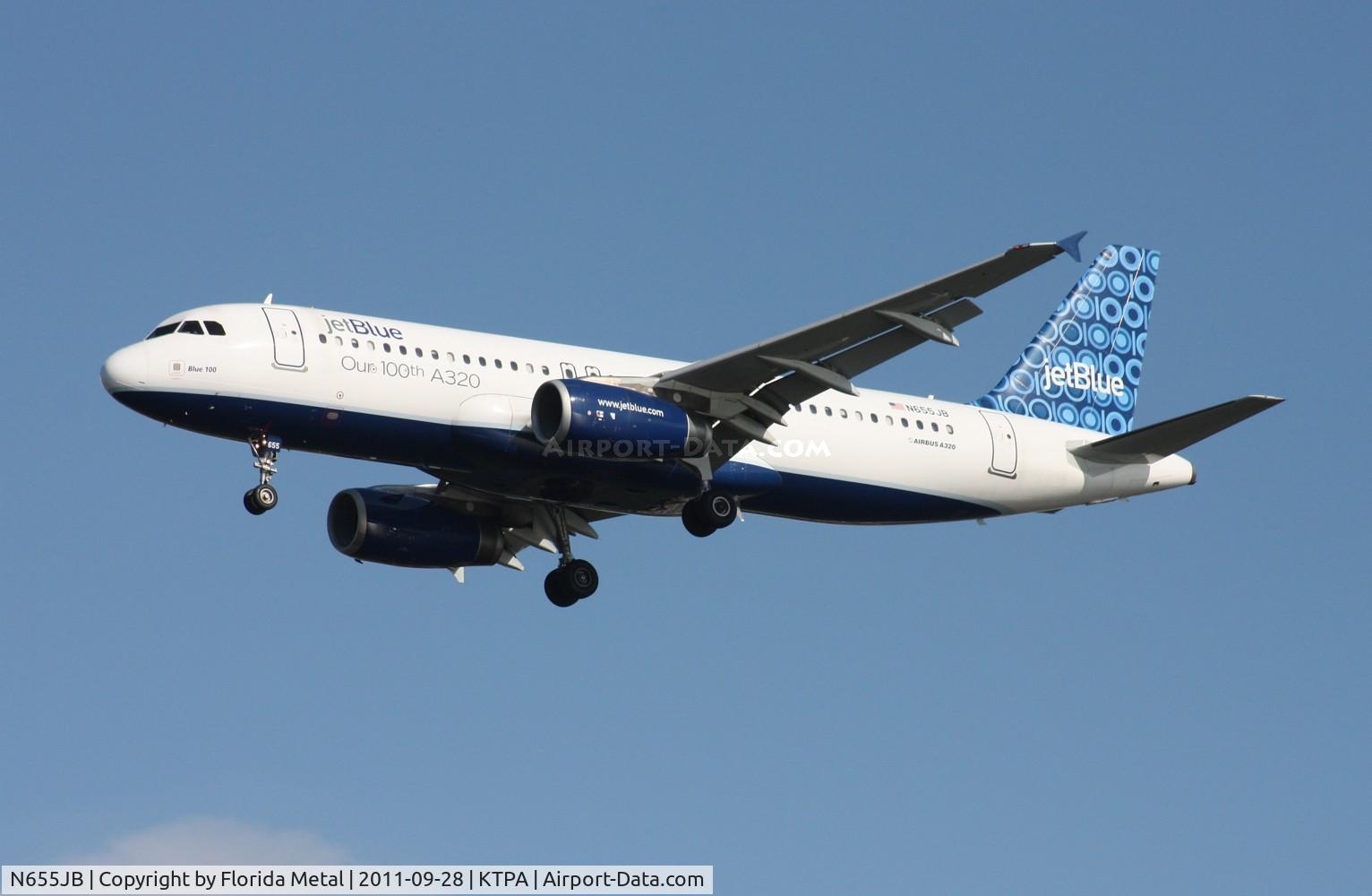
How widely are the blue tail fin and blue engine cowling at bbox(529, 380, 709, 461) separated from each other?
9.76 metres

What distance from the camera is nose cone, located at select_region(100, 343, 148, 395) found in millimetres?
34062

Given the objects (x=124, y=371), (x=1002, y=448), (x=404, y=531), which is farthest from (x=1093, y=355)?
(x=124, y=371)

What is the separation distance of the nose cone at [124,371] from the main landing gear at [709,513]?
10.3m

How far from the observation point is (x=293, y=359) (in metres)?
34.7

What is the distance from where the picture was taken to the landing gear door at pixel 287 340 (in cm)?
3462

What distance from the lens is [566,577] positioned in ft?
134

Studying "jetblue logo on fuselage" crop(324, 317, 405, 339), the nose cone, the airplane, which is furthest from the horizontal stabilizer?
the nose cone

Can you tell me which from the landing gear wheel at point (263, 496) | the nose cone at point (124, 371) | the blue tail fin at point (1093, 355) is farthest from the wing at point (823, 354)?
the nose cone at point (124, 371)

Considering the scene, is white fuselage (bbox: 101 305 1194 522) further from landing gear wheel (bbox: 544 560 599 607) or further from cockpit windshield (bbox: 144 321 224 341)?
landing gear wheel (bbox: 544 560 599 607)

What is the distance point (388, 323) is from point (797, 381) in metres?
7.48

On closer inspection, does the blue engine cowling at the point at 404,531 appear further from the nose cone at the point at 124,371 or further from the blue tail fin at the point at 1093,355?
the blue tail fin at the point at 1093,355

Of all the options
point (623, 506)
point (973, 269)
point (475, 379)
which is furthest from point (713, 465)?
point (973, 269)

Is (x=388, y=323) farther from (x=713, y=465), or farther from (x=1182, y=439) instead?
(x=1182, y=439)

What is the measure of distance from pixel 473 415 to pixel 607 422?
94.2 inches
